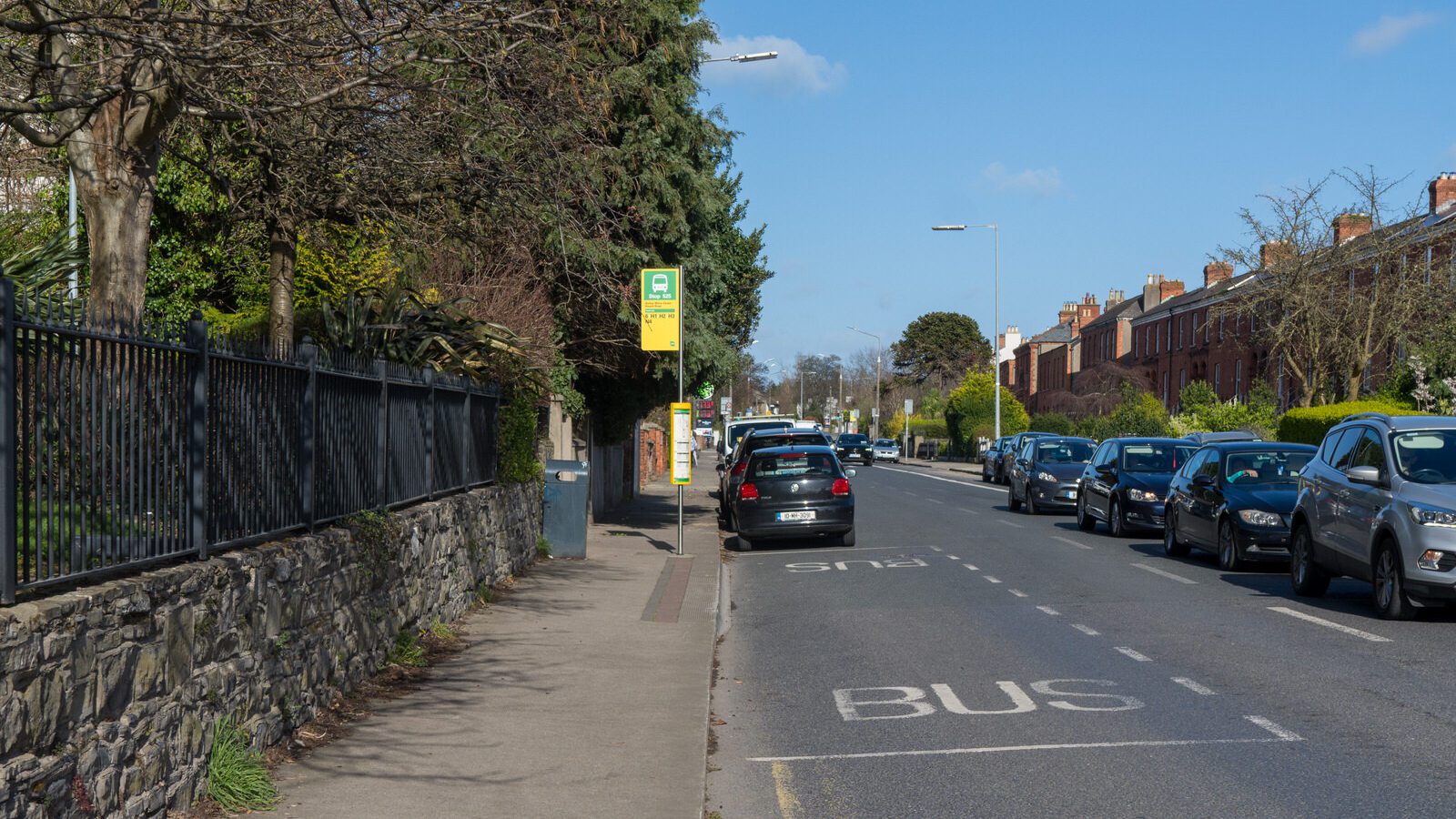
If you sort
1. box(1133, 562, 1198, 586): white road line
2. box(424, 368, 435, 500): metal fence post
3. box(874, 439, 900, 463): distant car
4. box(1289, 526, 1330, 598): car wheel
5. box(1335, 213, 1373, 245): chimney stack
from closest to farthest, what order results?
box(424, 368, 435, 500): metal fence post
box(1289, 526, 1330, 598): car wheel
box(1133, 562, 1198, 586): white road line
box(1335, 213, 1373, 245): chimney stack
box(874, 439, 900, 463): distant car

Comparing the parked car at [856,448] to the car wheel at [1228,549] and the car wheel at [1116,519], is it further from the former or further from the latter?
the car wheel at [1228,549]

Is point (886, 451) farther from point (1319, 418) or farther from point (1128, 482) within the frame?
point (1128, 482)

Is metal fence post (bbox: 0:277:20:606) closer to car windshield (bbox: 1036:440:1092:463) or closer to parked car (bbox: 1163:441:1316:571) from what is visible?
parked car (bbox: 1163:441:1316:571)

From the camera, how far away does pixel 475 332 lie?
52.9ft

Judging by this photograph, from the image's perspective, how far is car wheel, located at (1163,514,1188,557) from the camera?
18984mm

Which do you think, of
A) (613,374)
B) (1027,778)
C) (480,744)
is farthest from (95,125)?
(613,374)

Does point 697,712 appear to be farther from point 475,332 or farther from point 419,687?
point 475,332

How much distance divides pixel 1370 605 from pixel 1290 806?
26.6ft

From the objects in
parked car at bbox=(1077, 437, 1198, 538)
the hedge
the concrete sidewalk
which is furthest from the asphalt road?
the hedge

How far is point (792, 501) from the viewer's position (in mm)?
20453

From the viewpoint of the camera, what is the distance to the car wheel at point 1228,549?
55.2ft

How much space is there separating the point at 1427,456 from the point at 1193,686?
16.0 feet

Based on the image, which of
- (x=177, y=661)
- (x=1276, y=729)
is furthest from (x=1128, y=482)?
(x=177, y=661)

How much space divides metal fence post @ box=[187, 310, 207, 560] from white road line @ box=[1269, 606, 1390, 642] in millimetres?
8808
